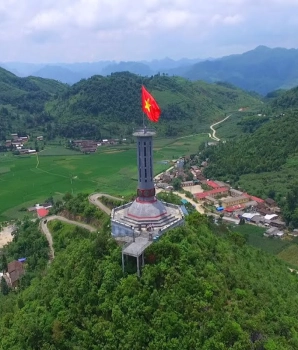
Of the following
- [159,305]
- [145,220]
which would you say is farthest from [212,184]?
[159,305]

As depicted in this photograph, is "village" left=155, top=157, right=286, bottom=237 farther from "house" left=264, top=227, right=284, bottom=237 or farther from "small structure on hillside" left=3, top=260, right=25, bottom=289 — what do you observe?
"small structure on hillside" left=3, top=260, right=25, bottom=289

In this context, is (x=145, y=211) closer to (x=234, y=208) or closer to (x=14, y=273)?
(x=14, y=273)

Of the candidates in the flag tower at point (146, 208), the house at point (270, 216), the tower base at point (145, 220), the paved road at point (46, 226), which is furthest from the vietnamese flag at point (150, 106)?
the house at point (270, 216)

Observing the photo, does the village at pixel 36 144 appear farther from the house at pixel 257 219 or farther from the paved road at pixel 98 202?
the paved road at pixel 98 202

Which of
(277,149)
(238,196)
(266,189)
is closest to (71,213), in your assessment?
(238,196)

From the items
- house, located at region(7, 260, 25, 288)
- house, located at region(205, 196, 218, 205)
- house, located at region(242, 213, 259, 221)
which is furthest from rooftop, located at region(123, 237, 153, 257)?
house, located at region(205, 196, 218, 205)

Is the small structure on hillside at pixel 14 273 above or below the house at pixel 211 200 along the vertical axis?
above
